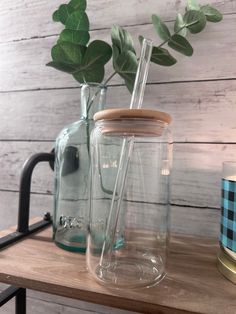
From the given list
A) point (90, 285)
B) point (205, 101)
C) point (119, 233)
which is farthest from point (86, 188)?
point (205, 101)

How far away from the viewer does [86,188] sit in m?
0.62

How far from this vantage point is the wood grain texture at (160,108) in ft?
2.22

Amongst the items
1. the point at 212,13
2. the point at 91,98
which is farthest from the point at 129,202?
the point at 212,13

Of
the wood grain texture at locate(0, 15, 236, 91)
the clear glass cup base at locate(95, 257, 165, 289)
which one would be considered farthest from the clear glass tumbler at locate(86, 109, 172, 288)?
the wood grain texture at locate(0, 15, 236, 91)

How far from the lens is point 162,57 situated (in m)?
0.65

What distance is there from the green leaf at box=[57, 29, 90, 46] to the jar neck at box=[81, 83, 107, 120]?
10 centimetres

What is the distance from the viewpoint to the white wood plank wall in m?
0.68

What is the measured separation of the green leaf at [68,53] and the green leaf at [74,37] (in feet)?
0.06

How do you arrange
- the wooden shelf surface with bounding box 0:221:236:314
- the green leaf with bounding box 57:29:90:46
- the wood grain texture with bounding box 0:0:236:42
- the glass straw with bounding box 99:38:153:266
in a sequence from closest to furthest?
the wooden shelf surface with bounding box 0:221:236:314 < the glass straw with bounding box 99:38:153:266 < the green leaf with bounding box 57:29:90:46 < the wood grain texture with bounding box 0:0:236:42

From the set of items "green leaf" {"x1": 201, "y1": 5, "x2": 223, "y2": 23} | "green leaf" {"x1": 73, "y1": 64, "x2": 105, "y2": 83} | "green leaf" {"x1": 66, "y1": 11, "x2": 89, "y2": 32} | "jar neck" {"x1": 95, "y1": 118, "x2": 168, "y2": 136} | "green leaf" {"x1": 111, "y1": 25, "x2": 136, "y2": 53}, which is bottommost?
"jar neck" {"x1": 95, "y1": 118, "x2": 168, "y2": 136}

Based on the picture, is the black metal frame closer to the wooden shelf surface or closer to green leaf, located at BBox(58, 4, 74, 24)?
→ the wooden shelf surface

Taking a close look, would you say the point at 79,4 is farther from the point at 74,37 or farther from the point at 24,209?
the point at 24,209

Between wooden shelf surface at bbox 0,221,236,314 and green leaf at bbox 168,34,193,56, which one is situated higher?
green leaf at bbox 168,34,193,56

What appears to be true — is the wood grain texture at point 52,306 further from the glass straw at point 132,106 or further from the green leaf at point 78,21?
the green leaf at point 78,21
